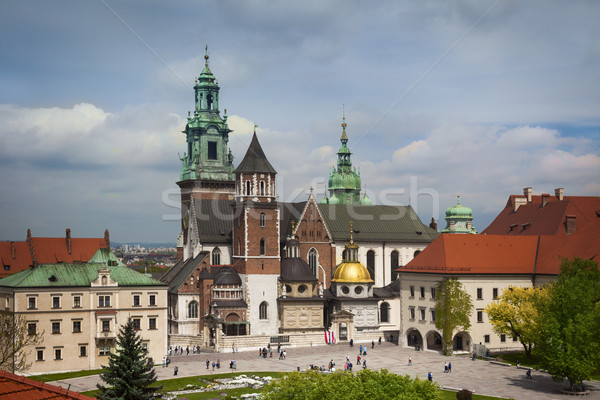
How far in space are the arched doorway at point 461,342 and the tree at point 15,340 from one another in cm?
3826

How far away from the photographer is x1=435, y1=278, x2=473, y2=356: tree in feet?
222

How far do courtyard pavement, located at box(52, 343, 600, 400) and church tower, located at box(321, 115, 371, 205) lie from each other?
49506 mm

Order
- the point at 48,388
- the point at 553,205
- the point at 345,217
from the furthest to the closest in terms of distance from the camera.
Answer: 1. the point at 345,217
2. the point at 553,205
3. the point at 48,388

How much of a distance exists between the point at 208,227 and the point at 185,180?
56.3 ft

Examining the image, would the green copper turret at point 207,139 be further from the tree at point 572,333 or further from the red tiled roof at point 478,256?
the tree at point 572,333

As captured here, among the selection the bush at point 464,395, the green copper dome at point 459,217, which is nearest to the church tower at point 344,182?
the green copper dome at point 459,217

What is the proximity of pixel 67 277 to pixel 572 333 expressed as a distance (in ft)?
136

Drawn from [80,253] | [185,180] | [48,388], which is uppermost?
[185,180]

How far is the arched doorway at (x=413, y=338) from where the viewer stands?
7335 cm

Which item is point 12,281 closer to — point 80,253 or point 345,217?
point 80,253

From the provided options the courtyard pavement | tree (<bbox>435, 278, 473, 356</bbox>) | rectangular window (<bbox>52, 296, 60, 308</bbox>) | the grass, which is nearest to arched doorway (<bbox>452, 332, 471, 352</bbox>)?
tree (<bbox>435, 278, 473, 356</bbox>)

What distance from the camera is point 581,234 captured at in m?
70.3

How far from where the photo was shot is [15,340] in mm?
58062

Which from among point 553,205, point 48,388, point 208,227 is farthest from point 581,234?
point 48,388
